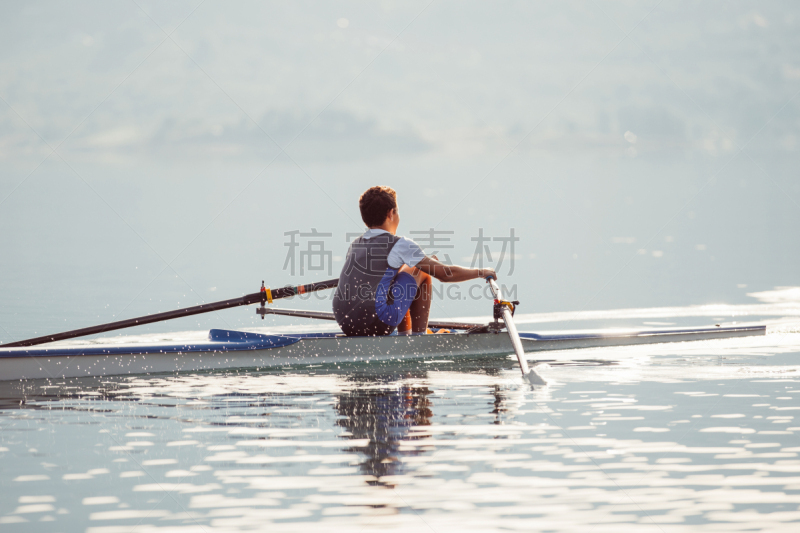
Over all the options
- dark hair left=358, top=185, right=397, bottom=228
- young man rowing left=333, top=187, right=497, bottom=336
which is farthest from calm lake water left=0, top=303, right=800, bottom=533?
dark hair left=358, top=185, right=397, bottom=228

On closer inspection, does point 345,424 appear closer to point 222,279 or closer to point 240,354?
point 240,354

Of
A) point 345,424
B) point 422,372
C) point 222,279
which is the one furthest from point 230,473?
point 222,279

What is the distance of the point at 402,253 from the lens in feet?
24.8

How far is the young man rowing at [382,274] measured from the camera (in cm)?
754

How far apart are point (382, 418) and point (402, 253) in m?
2.51

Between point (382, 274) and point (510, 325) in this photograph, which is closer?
point (382, 274)

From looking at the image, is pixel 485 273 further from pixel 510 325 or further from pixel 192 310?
pixel 192 310

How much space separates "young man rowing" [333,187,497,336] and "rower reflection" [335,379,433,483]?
0.94m

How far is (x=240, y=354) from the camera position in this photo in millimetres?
7824

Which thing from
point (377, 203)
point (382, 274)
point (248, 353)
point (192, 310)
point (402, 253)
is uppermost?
point (377, 203)

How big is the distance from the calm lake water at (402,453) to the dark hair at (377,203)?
140cm

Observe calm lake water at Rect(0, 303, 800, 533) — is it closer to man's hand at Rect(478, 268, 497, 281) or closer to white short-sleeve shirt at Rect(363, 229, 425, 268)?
white short-sleeve shirt at Rect(363, 229, 425, 268)

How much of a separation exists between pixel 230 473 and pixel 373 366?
13.6 ft

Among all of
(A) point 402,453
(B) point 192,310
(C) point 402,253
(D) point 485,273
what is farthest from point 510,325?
(A) point 402,453
